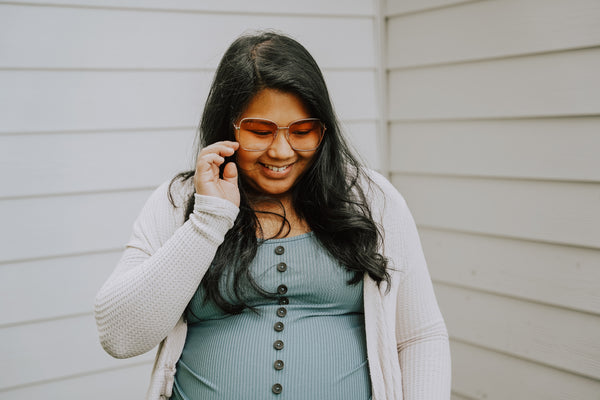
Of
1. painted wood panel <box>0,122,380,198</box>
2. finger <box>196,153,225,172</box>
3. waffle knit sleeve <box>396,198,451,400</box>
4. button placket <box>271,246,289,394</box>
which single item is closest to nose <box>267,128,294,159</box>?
finger <box>196,153,225,172</box>

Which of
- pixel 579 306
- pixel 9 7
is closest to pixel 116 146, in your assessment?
pixel 9 7

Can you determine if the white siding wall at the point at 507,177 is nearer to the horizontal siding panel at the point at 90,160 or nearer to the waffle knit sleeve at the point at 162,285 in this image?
the horizontal siding panel at the point at 90,160

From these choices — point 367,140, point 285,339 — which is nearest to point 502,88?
point 367,140

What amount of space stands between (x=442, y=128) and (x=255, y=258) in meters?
1.07

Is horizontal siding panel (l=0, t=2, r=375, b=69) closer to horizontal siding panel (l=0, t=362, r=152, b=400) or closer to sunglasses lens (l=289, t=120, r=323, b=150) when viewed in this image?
sunglasses lens (l=289, t=120, r=323, b=150)

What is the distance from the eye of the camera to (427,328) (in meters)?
1.45

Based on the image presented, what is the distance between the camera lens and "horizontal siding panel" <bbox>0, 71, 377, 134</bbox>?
187 centimetres

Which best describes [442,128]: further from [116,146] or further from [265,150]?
[116,146]

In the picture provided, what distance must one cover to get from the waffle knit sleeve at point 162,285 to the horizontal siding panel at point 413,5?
4.10ft

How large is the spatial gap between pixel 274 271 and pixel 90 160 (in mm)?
924

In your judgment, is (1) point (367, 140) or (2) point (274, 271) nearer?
(2) point (274, 271)

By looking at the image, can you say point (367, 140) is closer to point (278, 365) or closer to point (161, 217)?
point (161, 217)

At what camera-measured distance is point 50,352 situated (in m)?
1.99

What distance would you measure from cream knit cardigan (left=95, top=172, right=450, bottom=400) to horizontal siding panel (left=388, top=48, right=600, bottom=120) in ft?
2.04
